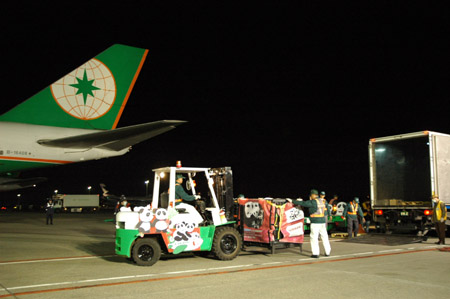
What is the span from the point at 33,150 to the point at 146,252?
6160 millimetres

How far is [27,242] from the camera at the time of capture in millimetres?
13117

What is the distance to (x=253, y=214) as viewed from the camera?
392 inches

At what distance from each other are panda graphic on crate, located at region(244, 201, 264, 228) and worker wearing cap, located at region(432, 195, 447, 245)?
6.27 metres

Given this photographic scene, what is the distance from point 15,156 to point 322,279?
1021cm

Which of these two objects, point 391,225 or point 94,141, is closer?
point 94,141

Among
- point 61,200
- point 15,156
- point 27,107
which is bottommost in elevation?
point 61,200

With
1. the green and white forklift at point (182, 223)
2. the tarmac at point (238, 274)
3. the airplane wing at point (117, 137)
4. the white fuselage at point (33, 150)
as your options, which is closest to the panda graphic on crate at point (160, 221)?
the green and white forklift at point (182, 223)

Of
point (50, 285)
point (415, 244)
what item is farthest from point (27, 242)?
point (415, 244)

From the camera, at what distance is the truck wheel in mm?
8312

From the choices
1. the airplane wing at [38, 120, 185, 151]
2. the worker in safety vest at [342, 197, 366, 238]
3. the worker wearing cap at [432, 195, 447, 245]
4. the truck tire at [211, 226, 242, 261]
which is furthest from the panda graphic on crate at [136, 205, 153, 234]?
the worker wearing cap at [432, 195, 447, 245]

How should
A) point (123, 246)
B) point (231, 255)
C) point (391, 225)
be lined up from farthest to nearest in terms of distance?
point (391, 225) → point (231, 255) → point (123, 246)

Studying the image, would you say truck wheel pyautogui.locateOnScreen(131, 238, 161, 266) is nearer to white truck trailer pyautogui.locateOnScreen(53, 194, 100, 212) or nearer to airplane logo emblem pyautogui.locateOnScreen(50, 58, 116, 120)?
airplane logo emblem pyautogui.locateOnScreen(50, 58, 116, 120)

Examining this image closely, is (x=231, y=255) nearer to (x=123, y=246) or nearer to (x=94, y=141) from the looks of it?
(x=123, y=246)

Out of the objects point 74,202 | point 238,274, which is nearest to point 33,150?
point 238,274
